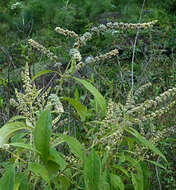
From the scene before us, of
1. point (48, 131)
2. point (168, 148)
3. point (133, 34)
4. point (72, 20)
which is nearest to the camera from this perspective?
point (48, 131)

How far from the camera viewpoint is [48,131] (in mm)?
1368

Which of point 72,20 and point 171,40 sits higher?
point 72,20

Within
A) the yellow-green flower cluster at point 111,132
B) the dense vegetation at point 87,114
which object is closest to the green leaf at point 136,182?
the dense vegetation at point 87,114

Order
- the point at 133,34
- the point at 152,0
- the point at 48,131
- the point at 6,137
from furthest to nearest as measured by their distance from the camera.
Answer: the point at 152,0 < the point at 133,34 < the point at 6,137 < the point at 48,131

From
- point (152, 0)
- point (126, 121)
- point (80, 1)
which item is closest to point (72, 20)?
point (80, 1)

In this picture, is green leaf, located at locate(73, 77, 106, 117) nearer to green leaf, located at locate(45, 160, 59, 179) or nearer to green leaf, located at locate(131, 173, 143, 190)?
green leaf, located at locate(45, 160, 59, 179)

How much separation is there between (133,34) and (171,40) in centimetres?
82

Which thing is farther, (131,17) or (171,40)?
(131,17)

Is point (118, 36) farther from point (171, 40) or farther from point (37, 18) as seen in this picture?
point (37, 18)

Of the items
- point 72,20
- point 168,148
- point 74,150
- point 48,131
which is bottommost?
point 168,148

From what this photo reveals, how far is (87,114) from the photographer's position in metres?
2.02

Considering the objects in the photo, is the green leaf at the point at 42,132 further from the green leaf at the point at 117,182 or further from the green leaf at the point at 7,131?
the green leaf at the point at 117,182

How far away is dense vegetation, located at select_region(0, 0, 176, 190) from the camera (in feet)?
4.93

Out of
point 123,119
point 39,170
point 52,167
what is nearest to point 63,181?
point 52,167
